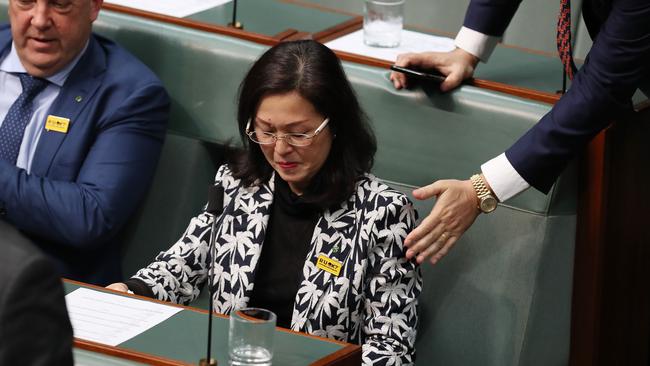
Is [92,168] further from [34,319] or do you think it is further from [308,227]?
[34,319]

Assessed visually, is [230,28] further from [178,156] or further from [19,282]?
[19,282]

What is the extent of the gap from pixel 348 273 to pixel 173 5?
48.3 inches

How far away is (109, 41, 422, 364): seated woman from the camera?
240 centimetres

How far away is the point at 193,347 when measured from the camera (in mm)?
1972

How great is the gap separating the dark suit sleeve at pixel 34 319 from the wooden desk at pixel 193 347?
2.53 feet

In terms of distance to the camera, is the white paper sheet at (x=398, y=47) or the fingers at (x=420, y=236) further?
the white paper sheet at (x=398, y=47)

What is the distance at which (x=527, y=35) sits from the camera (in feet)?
14.7

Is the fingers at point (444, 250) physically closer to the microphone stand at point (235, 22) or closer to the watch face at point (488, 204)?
the watch face at point (488, 204)

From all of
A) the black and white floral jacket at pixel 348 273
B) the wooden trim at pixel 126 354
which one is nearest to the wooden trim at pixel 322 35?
the black and white floral jacket at pixel 348 273

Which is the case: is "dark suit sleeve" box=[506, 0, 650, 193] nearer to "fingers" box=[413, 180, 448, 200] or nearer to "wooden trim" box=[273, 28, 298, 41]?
"fingers" box=[413, 180, 448, 200]

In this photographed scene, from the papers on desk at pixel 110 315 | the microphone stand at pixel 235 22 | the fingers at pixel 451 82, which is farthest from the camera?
the microphone stand at pixel 235 22

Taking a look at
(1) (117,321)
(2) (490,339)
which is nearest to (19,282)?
(1) (117,321)

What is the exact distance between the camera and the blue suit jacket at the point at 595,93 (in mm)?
2340

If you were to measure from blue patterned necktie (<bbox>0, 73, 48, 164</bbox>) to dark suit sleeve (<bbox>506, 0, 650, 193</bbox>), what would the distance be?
1191mm
